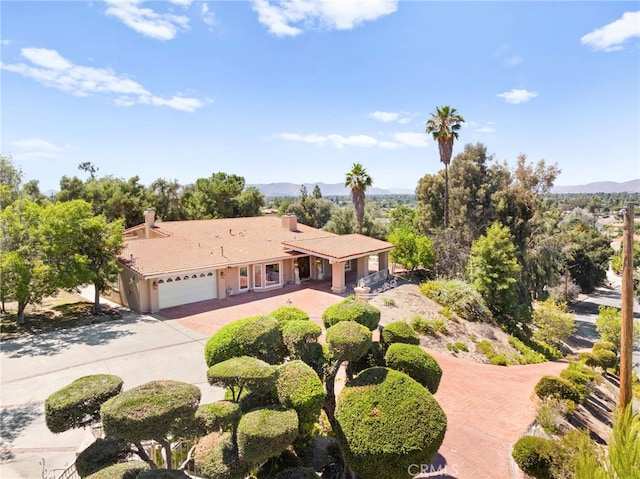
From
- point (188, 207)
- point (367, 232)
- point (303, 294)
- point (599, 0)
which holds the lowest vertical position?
point (303, 294)

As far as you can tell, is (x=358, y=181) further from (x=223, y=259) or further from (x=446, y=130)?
(x=223, y=259)

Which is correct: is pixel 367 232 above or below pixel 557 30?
below

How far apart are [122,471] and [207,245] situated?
77.8 feet

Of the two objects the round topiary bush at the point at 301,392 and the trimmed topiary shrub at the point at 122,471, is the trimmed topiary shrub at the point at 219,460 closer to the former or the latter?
the trimmed topiary shrub at the point at 122,471

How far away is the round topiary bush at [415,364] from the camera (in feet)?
27.6

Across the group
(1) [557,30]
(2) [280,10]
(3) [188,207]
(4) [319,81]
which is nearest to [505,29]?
(1) [557,30]

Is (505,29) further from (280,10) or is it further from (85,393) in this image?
(85,393)

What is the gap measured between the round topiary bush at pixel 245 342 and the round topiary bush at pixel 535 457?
672 centimetres

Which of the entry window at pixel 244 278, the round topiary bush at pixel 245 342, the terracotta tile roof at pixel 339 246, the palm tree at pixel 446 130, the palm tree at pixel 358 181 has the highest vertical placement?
the palm tree at pixel 446 130

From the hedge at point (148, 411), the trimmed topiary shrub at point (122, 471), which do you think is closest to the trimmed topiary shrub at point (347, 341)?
the hedge at point (148, 411)

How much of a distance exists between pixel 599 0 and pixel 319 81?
17.3m

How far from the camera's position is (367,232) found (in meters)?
45.0

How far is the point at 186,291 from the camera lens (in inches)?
958

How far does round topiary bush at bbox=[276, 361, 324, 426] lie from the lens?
6926mm
